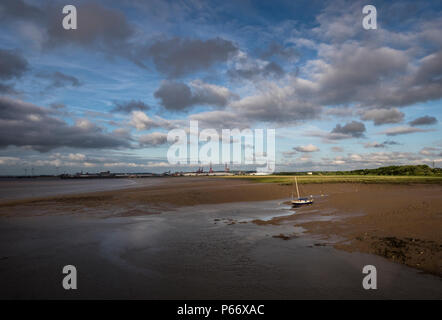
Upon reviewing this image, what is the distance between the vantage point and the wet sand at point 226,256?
941cm

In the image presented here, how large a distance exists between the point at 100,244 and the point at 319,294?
13.0 metres

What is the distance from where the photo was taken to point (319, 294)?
8898 mm

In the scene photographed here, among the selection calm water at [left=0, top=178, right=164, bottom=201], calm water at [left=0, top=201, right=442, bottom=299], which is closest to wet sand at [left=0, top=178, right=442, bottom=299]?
calm water at [left=0, top=201, right=442, bottom=299]

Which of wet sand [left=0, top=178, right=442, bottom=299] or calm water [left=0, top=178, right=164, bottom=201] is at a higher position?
wet sand [left=0, top=178, right=442, bottom=299]

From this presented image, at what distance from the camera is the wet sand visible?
9.41 metres

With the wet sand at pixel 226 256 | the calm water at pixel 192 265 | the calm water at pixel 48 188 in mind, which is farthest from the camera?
the calm water at pixel 48 188

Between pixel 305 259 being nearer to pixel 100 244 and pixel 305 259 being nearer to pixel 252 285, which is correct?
pixel 252 285

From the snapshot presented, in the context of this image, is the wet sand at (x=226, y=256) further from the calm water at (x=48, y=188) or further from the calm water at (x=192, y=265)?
the calm water at (x=48, y=188)

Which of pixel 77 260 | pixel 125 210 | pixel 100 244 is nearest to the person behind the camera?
pixel 77 260

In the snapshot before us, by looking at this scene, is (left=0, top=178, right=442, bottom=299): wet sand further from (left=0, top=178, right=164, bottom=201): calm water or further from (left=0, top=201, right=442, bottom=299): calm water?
(left=0, top=178, right=164, bottom=201): calm water

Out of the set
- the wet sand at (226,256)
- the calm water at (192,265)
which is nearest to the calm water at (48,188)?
the wet sand at (226,256)

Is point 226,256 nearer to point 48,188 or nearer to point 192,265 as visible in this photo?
point 192,265

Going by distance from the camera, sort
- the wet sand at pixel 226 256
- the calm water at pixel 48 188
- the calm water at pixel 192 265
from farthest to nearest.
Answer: the calm water at pixel 48 188 < the wet sand at pixel 226 256 < the calm water at pixel 192 265
